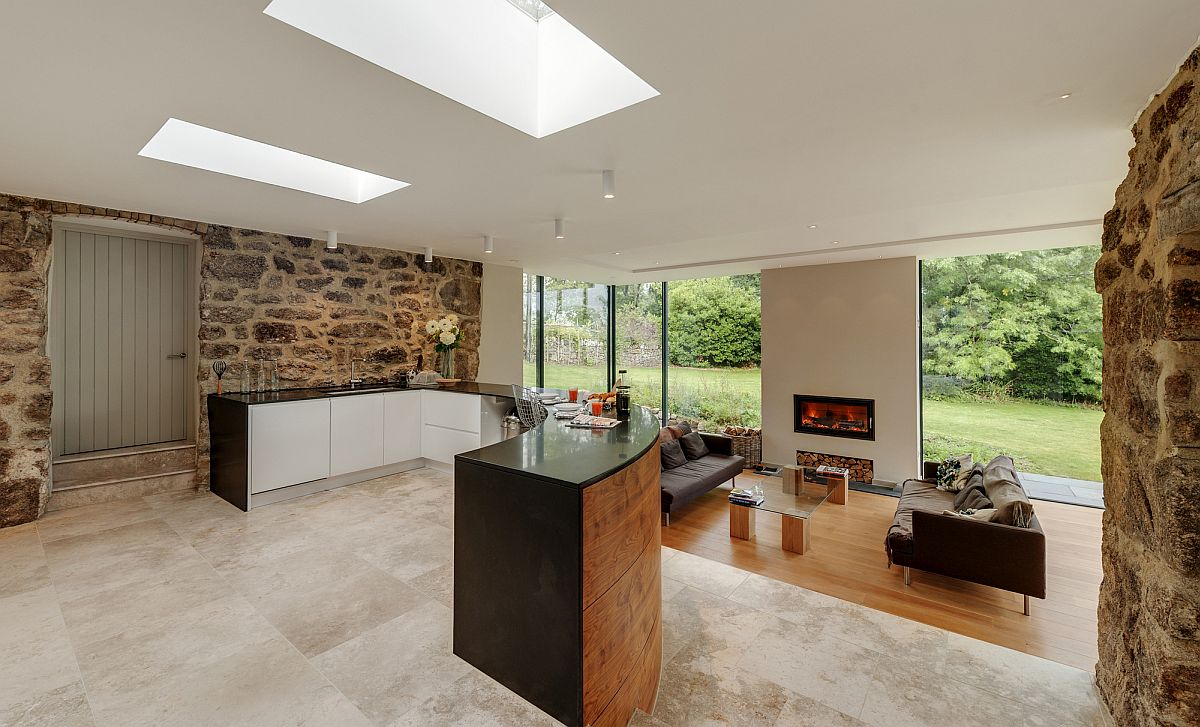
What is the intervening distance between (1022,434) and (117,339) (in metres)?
9.32

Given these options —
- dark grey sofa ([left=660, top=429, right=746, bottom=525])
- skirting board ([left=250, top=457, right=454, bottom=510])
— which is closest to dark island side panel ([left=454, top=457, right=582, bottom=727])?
dark grey sofa ([left=660, top=429, right=746, bottom=525])

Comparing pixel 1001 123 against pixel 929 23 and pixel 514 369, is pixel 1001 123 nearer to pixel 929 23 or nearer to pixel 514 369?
pixel 929 23

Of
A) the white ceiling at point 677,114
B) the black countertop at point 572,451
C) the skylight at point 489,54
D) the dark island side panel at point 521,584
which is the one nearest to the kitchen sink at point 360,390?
the white ceiling at point 677,114

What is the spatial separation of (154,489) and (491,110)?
448cm

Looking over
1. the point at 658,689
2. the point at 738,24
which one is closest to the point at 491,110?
the point at 738,24

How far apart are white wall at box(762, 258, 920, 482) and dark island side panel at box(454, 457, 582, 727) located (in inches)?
217

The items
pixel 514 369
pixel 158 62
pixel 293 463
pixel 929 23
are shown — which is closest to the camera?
pixel 929 23

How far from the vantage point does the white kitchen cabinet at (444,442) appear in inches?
187

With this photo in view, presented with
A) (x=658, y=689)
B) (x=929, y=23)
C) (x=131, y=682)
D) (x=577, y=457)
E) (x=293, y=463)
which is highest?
(x=929, y=23)

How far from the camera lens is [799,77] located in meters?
1.77

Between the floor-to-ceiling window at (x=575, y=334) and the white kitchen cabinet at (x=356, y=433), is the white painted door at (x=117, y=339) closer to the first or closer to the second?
the white kitchen cabinet at (x=356, y=433)

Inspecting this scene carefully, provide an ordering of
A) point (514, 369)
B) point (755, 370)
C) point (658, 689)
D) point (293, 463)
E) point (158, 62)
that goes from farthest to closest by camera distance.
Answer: point (755, 370) → point (514, 369) → point (293, 463) → point (658, 689) → point (158, 62)

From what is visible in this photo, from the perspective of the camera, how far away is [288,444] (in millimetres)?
4031

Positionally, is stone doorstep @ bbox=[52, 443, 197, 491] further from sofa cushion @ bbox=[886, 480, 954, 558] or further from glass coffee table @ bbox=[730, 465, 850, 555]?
sofa cushion @ bbox=[886, 480, 954, 558]
